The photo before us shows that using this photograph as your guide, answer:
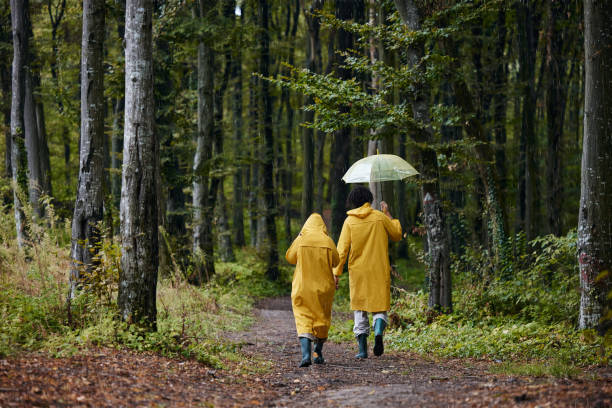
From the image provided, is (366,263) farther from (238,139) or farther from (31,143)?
(238,139)

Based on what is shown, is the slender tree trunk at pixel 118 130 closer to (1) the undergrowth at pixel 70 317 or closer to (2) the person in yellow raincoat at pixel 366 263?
(1) the undergrowth at pixel 70 317

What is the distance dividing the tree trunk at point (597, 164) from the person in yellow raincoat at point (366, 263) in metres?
2.63

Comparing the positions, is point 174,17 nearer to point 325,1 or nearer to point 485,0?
point 325,1

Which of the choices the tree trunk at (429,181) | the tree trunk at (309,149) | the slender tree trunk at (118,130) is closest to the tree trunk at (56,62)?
the slender tree trunk at (118,130)

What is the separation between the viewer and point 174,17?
15.0 meters

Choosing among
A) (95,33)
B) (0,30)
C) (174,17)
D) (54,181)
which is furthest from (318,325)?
(54,181)

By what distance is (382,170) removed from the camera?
343 inches

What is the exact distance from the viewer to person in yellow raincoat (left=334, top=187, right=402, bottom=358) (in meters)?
7.55

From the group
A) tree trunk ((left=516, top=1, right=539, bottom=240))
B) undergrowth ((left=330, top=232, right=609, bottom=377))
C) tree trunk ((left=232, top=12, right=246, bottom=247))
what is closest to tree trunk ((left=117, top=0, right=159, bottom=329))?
undergrowth ((left=330, top=232, right=609, bottom=377))

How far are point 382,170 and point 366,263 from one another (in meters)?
1.81

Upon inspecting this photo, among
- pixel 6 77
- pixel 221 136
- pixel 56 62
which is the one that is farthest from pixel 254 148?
pixel 6 77

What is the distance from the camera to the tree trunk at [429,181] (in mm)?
9812

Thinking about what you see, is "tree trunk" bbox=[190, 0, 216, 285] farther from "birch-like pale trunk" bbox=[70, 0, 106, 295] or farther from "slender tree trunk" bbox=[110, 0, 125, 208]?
"birch-like pale trunk" bbox=[70, 0, 106, 295]

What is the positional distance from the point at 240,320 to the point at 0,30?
46.6 feet
